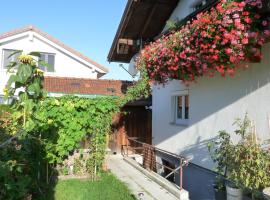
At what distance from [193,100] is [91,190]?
3.66 metres

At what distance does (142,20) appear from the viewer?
11.0 m

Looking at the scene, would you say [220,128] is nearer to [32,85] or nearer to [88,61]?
[32,85]

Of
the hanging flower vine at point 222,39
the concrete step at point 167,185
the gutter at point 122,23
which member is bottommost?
the concrete step at point 167,185

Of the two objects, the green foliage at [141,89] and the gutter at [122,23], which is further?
the gutter at [122,23]

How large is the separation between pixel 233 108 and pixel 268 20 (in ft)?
7.03

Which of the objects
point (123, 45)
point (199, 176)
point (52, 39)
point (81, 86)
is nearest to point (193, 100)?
point (199, 176)

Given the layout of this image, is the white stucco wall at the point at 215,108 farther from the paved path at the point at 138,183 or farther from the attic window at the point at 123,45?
the attic window at the point at 123,45

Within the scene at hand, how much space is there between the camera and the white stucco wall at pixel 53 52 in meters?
20.6

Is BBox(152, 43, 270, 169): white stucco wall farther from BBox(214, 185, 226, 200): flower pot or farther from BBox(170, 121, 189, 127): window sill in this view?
BBox(214, 185, 226, 200): flower pot

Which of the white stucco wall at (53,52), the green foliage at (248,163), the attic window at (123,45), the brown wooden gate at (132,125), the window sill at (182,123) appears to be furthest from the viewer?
the white stucco wall at (53,52)

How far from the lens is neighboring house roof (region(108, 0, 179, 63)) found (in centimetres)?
1030

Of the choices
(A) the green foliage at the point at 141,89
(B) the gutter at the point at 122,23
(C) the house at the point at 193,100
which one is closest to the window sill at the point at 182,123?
(C) the house at the point at 193,100

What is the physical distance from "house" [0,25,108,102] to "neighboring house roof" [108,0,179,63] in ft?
32.0

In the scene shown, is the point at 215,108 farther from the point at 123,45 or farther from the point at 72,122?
the point at 123,45
